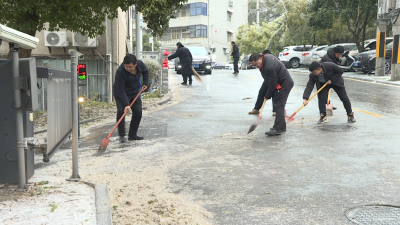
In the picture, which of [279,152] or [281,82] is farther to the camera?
[281,82]

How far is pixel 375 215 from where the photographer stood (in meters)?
4.47

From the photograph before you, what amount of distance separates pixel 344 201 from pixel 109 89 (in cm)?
1498

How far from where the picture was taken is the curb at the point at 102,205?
414cm

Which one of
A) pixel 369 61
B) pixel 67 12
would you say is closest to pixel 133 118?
pixel 67 12

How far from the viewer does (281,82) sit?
9172mm

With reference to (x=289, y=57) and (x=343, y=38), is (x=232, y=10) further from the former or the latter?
(x=289, y=57)

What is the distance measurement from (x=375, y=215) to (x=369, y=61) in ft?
70.2

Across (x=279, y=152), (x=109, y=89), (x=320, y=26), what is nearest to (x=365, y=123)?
(x=279, y=152)

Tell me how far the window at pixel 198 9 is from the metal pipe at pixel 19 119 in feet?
221

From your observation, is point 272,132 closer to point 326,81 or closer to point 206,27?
point 326,81

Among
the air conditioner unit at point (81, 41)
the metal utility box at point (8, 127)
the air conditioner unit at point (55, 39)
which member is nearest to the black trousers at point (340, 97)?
the metal utility box at point (8, 127)

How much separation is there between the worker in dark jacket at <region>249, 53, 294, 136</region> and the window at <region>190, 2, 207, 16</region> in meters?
63.0

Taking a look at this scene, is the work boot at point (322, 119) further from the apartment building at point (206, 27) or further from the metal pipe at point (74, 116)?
the apartment building at point (206, 27)

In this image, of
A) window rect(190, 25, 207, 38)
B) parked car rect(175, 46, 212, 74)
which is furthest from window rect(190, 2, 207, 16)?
parked car rect(175, 46, 212, 74)
